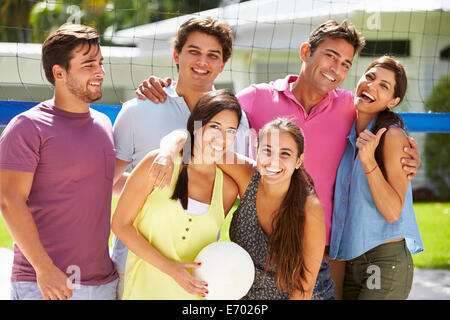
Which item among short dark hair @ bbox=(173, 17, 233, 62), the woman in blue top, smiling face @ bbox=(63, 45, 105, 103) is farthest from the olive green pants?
smiling face @ bbox=(63, 45, 105, 103)

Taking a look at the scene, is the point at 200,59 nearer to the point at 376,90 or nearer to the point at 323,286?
the point at 376,90

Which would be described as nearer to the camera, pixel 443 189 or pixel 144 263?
pixel 144 263

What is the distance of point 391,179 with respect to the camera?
275 centimetres

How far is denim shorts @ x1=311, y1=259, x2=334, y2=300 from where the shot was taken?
8.56ft

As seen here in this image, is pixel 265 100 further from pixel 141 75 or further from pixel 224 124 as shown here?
pixel 141 75

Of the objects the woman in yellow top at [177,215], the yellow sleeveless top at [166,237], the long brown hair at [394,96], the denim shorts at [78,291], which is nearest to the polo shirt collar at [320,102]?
the long brown hair at [394,96]

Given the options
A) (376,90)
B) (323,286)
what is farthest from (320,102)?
(323,286)

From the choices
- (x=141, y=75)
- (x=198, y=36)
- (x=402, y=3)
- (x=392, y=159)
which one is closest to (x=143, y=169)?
(x=198, y=36)

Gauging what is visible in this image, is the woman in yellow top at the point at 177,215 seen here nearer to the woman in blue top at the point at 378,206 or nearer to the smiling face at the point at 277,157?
the smiling face at the point at 277,157

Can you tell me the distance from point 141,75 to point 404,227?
7.75 metres

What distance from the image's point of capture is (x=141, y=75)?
9.95 meters

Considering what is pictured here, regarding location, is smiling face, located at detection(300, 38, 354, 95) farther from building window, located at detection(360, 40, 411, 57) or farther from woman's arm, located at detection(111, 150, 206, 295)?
building window, located at detection(360, 40, 411, 57)

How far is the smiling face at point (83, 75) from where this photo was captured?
249 cm

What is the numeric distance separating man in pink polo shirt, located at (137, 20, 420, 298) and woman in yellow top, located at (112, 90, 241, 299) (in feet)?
2.02
